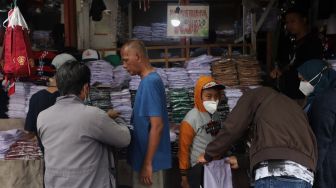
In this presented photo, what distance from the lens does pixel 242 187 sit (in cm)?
471

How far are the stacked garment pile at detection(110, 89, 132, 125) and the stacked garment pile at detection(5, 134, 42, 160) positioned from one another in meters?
1.13

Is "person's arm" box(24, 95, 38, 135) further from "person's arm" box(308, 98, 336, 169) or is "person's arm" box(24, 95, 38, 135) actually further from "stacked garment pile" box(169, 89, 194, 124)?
"person's arm" box(308, 98, 336, 169)

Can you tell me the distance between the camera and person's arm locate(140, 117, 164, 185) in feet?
11.1

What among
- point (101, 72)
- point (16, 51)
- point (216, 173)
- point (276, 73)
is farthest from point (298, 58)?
point (16, 51)

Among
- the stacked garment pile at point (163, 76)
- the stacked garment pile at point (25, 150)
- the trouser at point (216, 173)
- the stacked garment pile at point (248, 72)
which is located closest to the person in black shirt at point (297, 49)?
the stacked garment pile at point (248, 72)

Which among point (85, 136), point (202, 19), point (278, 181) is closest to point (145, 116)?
point (85, 136)

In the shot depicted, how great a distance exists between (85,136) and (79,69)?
1.49 ft

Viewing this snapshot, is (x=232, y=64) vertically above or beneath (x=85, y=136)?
above

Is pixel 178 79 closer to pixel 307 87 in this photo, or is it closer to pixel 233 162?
pixel 233 162

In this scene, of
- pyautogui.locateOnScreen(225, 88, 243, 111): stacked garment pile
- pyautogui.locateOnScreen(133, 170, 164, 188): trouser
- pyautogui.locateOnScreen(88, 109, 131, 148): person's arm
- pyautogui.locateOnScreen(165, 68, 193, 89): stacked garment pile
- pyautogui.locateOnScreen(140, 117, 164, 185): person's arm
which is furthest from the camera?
pyautogui.locateOnScreen(165, 68, 193, 89): stacked garment pile

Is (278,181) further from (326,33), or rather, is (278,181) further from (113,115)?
(326,33)

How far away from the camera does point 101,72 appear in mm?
5734

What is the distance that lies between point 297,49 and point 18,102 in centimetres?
339

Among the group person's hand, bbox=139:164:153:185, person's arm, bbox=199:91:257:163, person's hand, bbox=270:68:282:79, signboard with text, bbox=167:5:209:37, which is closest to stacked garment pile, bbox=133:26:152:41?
signboard with text, bbox=167:5:209:37
